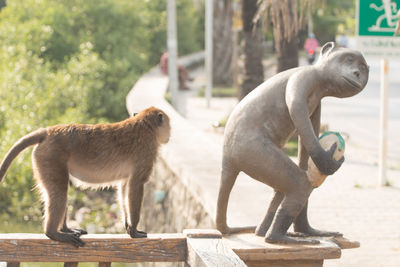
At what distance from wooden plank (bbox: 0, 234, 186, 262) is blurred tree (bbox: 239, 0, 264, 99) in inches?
404

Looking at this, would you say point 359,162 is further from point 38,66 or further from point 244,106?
point 38,66

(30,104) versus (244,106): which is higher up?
(244,106)

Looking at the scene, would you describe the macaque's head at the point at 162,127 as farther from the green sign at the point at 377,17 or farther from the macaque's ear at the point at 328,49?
the green sign at the point at 377,17

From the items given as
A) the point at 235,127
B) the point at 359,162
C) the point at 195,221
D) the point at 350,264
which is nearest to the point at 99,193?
the point at 359,162

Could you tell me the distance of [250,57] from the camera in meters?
14.7

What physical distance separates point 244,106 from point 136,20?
20.8m

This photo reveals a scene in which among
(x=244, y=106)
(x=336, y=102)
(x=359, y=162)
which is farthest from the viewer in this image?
(x=336, y=102)

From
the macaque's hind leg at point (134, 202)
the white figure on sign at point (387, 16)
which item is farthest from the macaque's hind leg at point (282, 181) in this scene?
the white figure on sign at point (387, 16)

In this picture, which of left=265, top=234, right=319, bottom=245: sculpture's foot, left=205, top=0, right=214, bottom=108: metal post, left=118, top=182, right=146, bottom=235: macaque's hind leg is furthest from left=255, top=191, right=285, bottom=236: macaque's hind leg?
left=205, top=0, right=214, bottom=108: metal post

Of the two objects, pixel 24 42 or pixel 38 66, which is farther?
Answer: pixel 24 42

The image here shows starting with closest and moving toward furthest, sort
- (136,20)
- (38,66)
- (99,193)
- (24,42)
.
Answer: (99,193)
(38,66)
(24,42)
(136,20)

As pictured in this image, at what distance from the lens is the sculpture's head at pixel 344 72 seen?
427 centimetres

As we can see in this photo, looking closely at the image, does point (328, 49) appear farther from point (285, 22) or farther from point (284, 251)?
point (285, 22)

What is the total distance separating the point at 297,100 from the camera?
4148 millimetres
